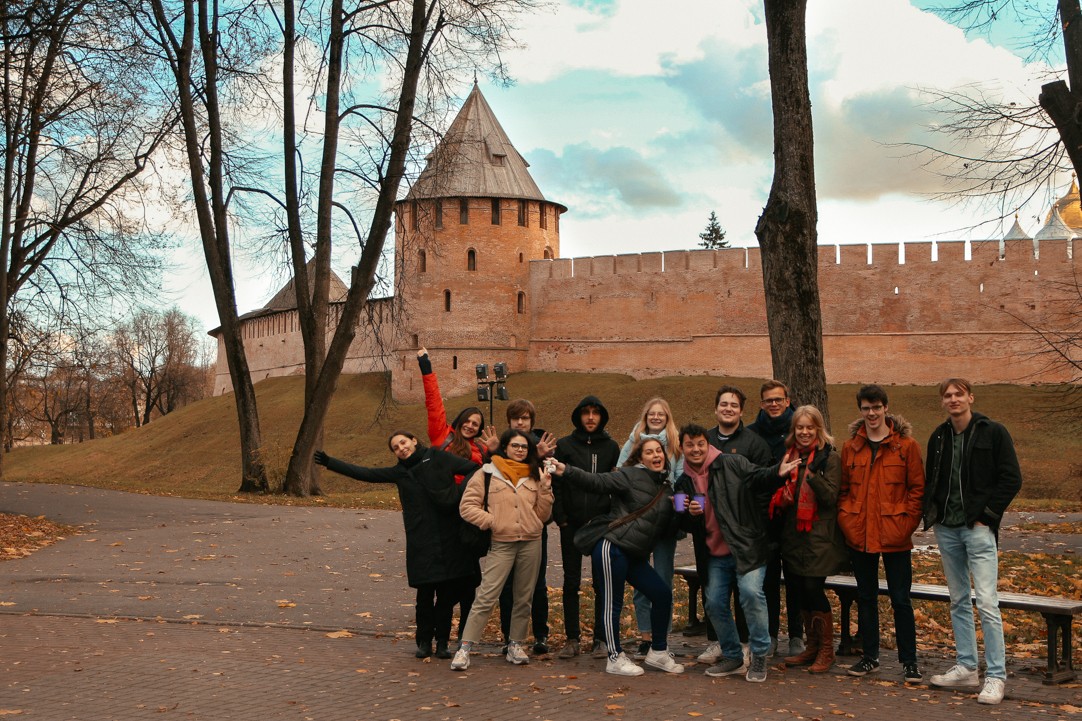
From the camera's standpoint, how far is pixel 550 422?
37656mm

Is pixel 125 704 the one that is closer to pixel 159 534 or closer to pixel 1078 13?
pixel 159 534

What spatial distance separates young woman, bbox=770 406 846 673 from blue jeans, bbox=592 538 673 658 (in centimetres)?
71

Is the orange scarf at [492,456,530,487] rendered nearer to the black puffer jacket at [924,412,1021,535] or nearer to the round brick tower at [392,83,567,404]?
the black puffer jacket at [924,412,1021,535]

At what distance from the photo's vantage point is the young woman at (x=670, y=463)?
256 inches

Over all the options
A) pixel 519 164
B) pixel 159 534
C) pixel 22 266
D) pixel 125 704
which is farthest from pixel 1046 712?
pixel 519 164

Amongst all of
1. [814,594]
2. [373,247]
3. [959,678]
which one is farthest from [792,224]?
[373,247]

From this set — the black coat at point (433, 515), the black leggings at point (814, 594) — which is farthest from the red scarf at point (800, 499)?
the black coat at point (433, 515)

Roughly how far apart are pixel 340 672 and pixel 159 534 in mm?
7054

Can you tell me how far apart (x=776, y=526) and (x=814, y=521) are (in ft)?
0.75

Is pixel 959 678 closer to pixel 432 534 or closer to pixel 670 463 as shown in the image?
pixel 670 463

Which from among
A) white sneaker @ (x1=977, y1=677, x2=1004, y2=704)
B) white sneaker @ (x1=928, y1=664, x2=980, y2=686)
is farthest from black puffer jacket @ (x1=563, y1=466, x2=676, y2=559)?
white sneaker @ (x1=977, y1=677, x2=1004, y2=704)

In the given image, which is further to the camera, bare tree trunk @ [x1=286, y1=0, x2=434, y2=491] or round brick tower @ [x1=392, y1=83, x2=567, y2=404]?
round brick tower @ [x1=392, y1=83, x2=567, y2=404]

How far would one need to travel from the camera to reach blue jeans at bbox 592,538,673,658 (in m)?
6.25

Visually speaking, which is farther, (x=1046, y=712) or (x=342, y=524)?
(x=342, y=524)
